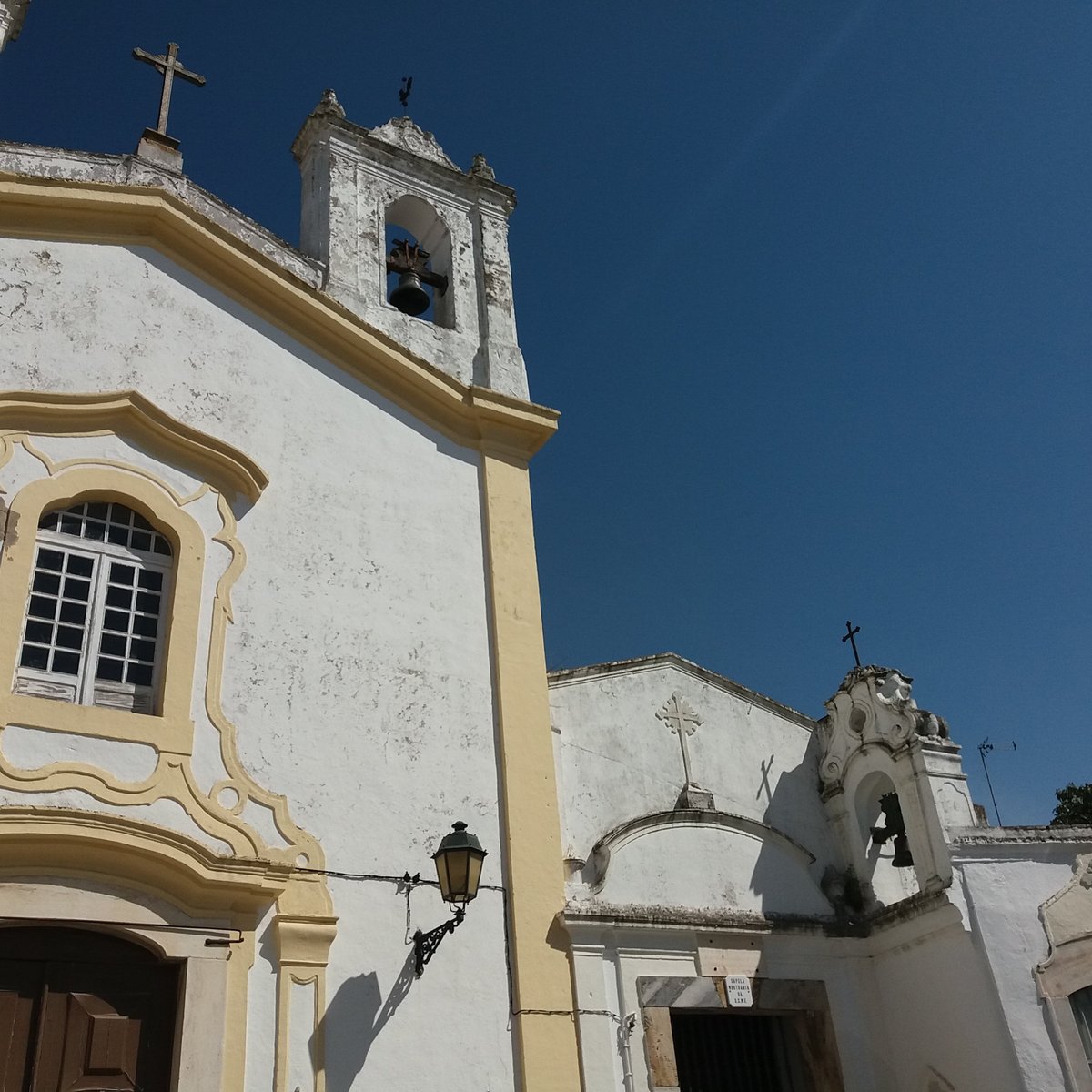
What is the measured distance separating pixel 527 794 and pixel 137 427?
3.87 m

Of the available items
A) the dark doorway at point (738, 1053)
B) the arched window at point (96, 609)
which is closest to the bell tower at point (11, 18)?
the arched window at point (96, 609)

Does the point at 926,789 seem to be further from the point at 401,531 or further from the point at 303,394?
the point at 303,394

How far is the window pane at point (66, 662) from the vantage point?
7.25m

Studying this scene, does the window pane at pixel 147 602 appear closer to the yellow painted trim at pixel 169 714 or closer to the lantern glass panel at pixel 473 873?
the yellow painted trim at pixel 169 714

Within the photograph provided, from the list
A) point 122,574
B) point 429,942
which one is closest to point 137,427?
point 122,574

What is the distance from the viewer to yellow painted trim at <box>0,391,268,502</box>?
25.6 ft

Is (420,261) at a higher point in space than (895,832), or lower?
higher

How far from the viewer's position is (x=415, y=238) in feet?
38.5

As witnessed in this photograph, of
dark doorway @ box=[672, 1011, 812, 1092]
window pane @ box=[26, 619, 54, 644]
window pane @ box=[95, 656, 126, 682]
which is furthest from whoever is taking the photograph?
dark doorway @ box=[672, 1011, 812, 1092]

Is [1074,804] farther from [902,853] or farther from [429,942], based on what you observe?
[429,942]

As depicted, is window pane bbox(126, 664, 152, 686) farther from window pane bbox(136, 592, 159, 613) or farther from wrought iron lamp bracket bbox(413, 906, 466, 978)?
wrought iron lamp bracket bbox(413, 906, 466, 978)

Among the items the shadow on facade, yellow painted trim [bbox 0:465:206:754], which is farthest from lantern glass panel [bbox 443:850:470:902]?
the shadow on facade

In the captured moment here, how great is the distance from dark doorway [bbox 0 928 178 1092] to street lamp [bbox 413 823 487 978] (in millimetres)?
1533

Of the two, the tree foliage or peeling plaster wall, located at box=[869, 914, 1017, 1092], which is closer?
peeling plaster wall, located at box=[869, 914, 1017, 1092]
